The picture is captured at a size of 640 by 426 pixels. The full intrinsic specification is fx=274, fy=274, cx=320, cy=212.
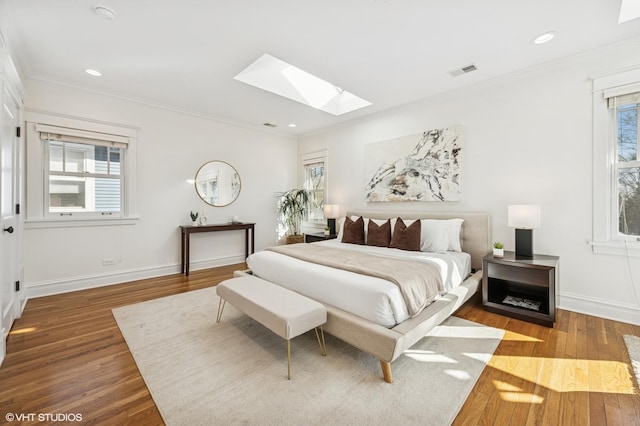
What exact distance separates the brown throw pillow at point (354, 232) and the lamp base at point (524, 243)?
192 cm

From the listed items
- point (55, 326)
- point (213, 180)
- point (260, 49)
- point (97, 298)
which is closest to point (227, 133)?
point (213, 180)

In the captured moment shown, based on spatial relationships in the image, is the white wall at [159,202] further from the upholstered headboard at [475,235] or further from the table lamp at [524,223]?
the table lamp at [524,223]

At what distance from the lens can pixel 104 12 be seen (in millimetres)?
2289

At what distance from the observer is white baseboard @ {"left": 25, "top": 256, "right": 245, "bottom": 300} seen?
11.6ft

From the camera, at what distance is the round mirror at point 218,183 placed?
501 centimetres

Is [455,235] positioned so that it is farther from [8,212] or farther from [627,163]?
[8,212]

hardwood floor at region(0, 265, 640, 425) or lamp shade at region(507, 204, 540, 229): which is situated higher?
lamp shade at region(507, 204, 540, 229)

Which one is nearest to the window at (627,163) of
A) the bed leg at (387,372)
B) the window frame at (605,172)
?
the window frame at (605,172)

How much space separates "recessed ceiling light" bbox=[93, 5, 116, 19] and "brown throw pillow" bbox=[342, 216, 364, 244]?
353 cm

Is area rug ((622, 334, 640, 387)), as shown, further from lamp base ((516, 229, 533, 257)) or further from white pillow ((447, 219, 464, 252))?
white pillow ((447, 219, 464, 252))

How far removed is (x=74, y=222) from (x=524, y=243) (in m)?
5.75

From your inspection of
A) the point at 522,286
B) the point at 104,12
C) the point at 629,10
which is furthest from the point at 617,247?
the point at 104,12

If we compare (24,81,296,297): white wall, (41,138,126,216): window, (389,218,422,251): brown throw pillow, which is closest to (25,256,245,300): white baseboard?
(24,81,296,297): white wall

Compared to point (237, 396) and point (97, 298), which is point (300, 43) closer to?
point (237, 396)
